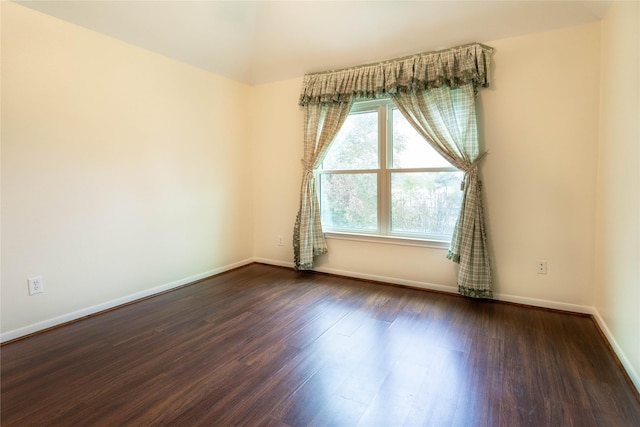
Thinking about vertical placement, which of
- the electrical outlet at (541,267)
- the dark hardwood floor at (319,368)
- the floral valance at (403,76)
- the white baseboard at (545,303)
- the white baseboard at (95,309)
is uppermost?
the floral valance at (403,76)

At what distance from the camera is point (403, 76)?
3.12 metres

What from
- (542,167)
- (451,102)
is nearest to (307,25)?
(451,102)

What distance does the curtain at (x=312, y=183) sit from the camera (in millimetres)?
3623

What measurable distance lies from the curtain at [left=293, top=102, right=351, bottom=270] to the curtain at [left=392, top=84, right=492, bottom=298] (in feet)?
3.48

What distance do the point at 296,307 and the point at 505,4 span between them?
2.94 m

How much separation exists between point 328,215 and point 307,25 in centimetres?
201

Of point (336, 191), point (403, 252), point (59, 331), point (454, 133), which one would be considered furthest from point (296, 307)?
point (454, 133)

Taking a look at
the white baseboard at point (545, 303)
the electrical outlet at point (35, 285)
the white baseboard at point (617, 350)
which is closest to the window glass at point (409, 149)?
the white baseboard at point (545, 303)

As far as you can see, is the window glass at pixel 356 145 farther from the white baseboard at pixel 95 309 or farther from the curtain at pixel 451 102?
the white baseboard at pixel 95 309

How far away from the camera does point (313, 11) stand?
2.91 m

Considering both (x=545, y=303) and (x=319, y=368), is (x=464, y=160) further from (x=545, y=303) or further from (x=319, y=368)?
(x=319, y=368)

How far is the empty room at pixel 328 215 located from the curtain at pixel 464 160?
2 centimetres

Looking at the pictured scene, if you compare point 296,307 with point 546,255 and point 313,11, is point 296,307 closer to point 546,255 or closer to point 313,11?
point 546,255

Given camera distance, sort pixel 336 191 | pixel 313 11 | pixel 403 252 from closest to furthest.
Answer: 1. pixel 313 11
2. pixel 403 252
3. pixel 336 191
